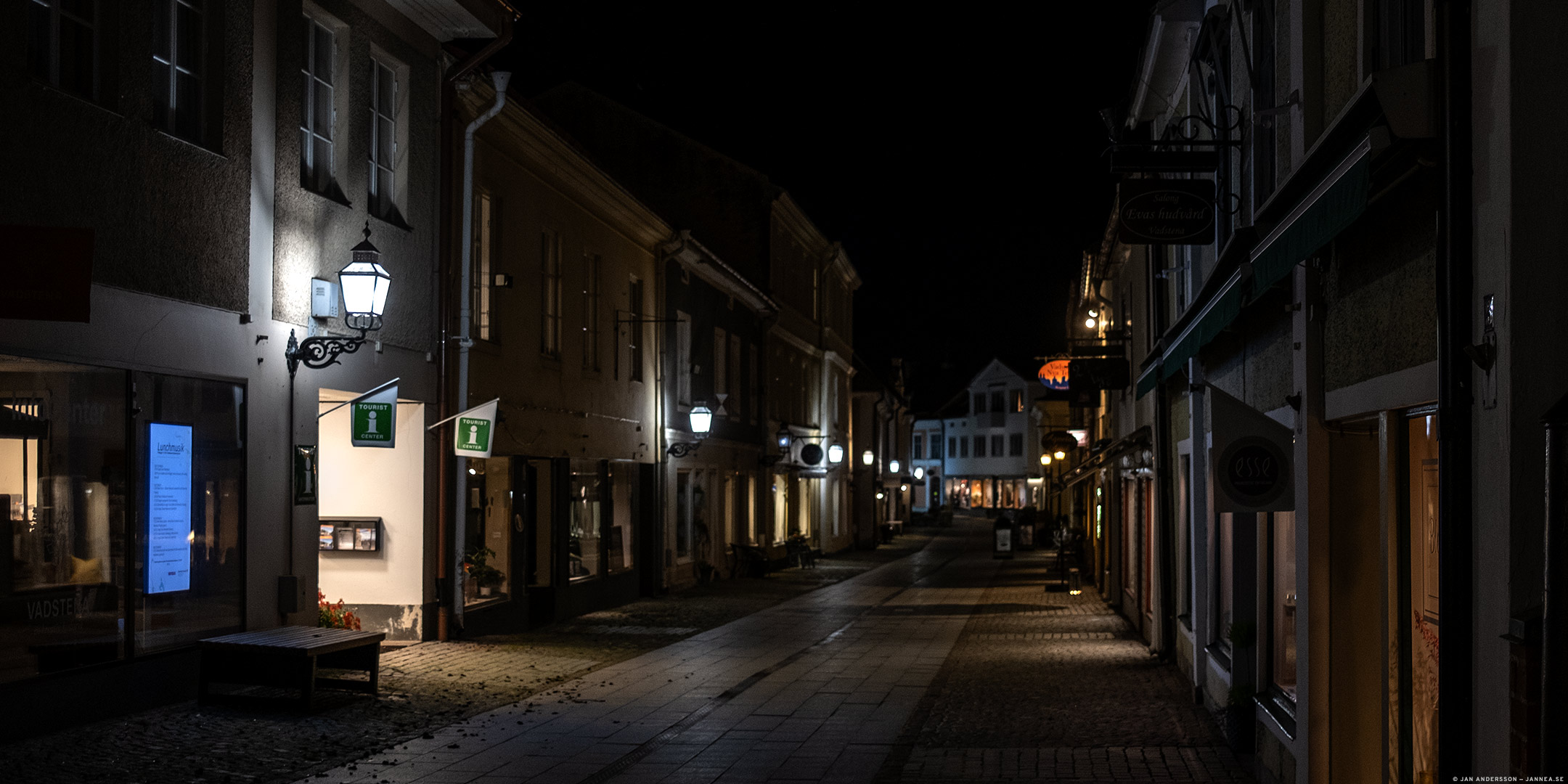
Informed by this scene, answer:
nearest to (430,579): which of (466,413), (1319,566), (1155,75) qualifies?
(466,413)

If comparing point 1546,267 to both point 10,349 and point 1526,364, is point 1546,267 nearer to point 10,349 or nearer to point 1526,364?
point 1526,364

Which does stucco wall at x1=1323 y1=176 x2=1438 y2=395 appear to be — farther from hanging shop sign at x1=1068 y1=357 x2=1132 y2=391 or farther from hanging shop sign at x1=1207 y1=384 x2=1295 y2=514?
hanging shop sign at x1=1068 y1=357 x2=1132 y2=391

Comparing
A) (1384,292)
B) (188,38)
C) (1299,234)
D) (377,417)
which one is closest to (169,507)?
(377,417)

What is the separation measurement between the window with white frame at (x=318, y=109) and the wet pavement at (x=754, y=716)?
482cm

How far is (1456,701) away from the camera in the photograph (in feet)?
15.1

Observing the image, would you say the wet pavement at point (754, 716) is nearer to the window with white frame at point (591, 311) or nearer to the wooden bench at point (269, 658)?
the wooden bench at point (269, 658)

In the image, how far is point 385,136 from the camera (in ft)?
48.3

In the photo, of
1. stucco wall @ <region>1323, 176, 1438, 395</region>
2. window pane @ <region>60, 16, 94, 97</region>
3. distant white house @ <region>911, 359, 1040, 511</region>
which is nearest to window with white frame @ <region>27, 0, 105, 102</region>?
window pane @ <region>60, 16, 94, 97</region>

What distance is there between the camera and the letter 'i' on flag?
14.7 m

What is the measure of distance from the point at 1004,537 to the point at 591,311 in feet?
73.4

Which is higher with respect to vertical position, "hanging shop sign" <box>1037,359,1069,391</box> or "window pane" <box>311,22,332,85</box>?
"window pane" <box>311,22,332,85</box>

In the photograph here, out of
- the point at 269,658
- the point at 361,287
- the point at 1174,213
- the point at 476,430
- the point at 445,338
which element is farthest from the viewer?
the point at 445,338

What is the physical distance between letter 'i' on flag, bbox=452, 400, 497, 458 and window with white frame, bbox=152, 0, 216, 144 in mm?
4417

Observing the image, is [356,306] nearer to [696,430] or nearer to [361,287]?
[361,287]
